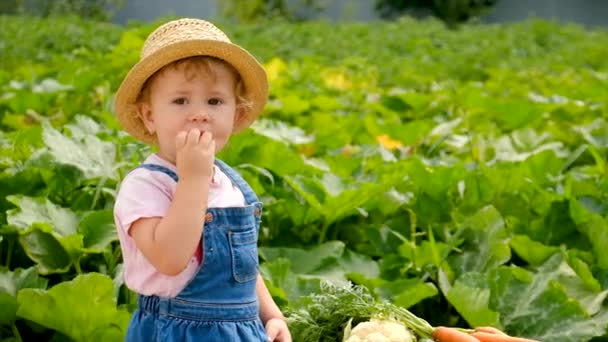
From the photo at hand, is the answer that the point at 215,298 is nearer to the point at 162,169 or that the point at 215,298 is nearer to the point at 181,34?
the point at 162,169

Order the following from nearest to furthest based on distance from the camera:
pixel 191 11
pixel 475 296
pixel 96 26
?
pixel 475 296
pixel 96 26
pixel 191 11

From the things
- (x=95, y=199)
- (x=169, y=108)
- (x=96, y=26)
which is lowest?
(x=96, y=26)

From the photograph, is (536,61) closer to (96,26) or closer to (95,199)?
(96,26)

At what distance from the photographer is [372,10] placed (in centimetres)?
2592

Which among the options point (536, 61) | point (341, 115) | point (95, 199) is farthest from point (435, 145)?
point (536, 61)

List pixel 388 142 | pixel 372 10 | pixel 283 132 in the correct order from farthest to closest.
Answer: pixel 372 10, pixel 388 142, pixel 283 132

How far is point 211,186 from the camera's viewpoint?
5.94ft

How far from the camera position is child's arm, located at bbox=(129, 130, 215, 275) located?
161cm

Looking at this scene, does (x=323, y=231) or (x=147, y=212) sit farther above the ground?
(x=147, y=212)

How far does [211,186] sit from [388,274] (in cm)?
96

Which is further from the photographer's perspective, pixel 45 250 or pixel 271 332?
pixel 45 250

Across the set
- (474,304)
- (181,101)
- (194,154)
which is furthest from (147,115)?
(474,304)

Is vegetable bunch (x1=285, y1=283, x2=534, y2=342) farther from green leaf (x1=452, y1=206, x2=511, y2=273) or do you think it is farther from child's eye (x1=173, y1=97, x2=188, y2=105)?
green leaf (x1=452, y1=206, x2=511, y2=273)

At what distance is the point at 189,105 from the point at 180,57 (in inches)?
3.0
